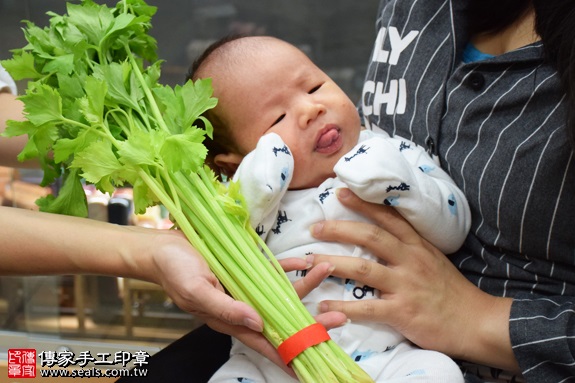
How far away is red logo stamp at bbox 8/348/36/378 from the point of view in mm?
1990

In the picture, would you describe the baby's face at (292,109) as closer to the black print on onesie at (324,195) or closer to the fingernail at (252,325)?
the black print on onesie at (324,195)

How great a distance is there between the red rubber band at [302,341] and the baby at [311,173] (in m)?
0.14

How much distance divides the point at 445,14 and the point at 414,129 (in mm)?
256

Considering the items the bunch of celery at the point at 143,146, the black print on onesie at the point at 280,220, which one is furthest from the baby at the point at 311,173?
the bunch of celery at the point at 143,146

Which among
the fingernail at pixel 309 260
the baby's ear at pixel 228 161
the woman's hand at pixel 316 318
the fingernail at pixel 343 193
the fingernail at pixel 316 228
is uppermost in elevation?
the fingernail at pixel 343 193

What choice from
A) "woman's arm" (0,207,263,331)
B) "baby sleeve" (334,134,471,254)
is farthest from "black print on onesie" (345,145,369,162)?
"woman's arm" (0,207,263,331)

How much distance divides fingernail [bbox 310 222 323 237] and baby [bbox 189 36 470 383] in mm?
26

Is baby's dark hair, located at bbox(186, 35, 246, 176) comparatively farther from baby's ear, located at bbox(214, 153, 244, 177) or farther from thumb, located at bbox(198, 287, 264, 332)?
thumb, located at bbox(198, 287, 264, 332)

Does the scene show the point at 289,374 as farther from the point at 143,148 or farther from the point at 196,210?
the point at 143,148

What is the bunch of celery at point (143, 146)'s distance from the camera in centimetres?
103

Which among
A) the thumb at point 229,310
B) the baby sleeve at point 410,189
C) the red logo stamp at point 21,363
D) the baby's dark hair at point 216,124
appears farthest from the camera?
the red logo stamp at point 21,363

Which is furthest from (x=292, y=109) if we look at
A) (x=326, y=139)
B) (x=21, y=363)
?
(x=21, y=363)

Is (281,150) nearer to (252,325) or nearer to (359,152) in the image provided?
(359,152)

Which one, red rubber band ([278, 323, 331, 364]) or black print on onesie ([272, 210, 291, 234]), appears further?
black print on onesie ([272, 210, 291, 234])
